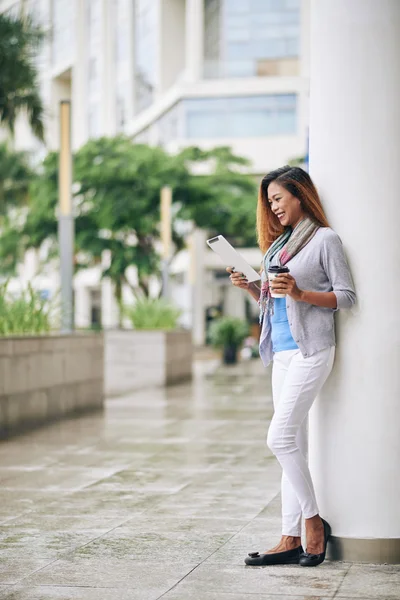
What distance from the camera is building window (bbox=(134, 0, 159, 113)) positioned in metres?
63.2

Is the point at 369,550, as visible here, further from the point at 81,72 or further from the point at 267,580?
the point at 81,72

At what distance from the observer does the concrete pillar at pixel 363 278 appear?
564cm

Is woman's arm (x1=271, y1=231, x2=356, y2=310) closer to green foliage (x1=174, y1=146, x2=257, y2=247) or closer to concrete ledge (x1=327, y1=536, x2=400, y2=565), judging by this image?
concrete ledge (x1=327, y1=536, x2=400, y2=565)

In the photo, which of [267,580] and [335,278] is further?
[335,278]

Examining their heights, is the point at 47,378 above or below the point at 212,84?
below

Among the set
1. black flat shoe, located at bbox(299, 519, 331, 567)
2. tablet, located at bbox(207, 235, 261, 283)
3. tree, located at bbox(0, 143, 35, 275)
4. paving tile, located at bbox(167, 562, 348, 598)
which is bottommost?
paving tile, located at bbox(167, 562, 348, 598)

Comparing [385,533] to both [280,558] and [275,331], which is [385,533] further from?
[275,331]

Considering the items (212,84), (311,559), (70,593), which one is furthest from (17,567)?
(212,84)

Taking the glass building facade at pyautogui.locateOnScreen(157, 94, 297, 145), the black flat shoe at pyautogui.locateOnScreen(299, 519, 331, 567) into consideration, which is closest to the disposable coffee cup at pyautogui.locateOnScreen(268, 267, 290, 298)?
the black flat shoe at pyautogui.locateOnScreen(299, 519, 331, 567)

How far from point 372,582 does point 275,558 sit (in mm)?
570

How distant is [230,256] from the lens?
5598 millimetres

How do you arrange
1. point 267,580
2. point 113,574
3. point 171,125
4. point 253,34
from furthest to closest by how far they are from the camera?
point 171,125 < point 253,34 < point 113,574 < point 267,580

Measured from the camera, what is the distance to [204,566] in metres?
5.61

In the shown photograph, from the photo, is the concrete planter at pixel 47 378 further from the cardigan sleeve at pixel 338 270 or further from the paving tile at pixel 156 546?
the cardigan sleeve at pixel 338 270
